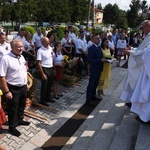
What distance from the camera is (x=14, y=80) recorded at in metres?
4.19

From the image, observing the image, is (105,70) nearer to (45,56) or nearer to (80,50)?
(45,56)

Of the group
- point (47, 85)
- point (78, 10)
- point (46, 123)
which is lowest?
point (46, 123)

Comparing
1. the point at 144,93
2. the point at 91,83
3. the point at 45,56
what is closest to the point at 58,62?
Answer: the point at 45,56

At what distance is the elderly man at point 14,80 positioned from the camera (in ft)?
13.1

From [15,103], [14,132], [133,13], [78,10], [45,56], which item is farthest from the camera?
[133,13]

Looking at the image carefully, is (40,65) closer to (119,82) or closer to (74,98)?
(74,98)

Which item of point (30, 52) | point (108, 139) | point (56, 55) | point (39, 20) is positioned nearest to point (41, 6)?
point (39, 20)

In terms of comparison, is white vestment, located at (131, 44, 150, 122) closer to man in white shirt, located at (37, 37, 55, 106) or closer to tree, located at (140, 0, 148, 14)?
man in white shirt, located at (37, 37, 55, 106)

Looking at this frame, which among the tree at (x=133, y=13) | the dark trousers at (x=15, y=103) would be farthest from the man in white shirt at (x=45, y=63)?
the tree at (x=133, y=13)

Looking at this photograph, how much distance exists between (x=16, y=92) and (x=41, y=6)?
121 feet

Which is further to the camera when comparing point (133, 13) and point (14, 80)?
point (133, 13)

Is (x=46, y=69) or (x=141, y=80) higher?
(x=141, y=80)

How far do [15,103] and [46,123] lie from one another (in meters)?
0.99

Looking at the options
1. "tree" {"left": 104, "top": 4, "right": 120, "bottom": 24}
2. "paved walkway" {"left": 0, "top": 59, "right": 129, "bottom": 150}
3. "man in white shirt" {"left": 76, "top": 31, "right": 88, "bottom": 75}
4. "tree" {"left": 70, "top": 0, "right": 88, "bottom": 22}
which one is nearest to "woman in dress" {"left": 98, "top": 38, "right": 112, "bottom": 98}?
"paved walkway" {"left": 0, "top": 59, "right": 129, "bottom": 150}
